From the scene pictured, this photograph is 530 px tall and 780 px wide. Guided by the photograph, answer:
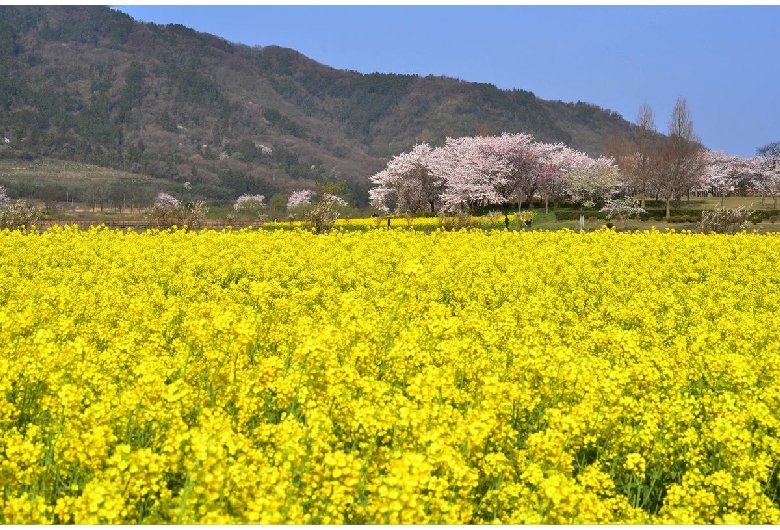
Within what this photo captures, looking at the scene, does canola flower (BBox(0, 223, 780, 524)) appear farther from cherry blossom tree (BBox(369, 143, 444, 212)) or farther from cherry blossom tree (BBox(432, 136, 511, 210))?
cherry blossom tree (BBox(369, 143, 444, 212))

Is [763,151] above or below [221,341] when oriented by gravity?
above

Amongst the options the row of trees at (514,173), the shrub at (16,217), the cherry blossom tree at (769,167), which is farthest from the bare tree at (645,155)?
the shrub at (16,217)

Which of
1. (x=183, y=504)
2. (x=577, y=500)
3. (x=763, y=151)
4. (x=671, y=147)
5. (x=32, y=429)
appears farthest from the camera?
(x=763, y=151)

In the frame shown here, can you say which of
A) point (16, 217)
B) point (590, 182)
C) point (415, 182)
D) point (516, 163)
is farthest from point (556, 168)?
point (16, 217)

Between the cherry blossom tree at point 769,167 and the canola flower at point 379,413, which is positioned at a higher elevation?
the cherry blossom tree at point 769,167

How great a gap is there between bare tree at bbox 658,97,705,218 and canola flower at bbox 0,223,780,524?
6225 centimetres

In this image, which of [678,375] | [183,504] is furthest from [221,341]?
[678,375]

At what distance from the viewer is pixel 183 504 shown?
15.8 feet

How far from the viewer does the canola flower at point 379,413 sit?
5.25 metres

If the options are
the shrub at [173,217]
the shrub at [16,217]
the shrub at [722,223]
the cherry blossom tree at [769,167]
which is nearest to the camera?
the shrub at [16,217]

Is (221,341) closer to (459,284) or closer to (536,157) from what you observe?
(459,284)

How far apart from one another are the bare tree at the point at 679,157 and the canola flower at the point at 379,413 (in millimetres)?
62255

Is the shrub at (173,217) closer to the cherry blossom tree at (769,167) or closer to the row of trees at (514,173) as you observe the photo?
the row of trees at (514,173)

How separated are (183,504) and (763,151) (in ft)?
512
